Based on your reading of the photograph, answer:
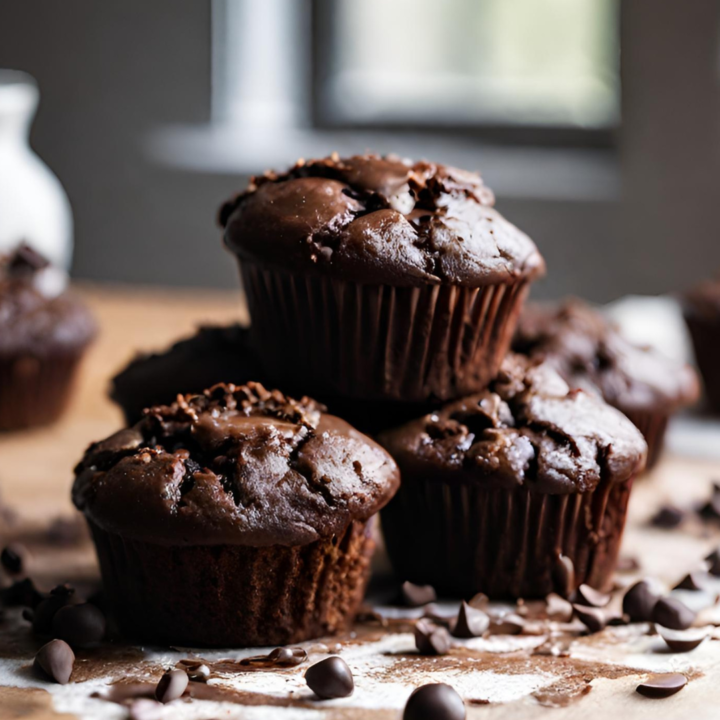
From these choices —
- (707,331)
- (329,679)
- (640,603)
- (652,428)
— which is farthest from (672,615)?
(707,331)

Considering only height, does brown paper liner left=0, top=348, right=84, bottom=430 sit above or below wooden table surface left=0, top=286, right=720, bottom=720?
above

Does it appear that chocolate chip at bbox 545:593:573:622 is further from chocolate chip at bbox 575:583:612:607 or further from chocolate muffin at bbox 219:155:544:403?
chocolate muffin at bbox 219:155:544:403

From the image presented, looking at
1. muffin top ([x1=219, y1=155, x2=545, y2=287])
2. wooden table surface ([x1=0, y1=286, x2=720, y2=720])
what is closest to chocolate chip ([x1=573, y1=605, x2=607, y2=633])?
wooden table surface ([x1=0, y1=286, x2=720, y2=720])

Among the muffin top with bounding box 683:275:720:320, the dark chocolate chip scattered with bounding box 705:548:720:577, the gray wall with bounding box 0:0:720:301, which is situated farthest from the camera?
the gray wall with bounding box 0:0:720:301

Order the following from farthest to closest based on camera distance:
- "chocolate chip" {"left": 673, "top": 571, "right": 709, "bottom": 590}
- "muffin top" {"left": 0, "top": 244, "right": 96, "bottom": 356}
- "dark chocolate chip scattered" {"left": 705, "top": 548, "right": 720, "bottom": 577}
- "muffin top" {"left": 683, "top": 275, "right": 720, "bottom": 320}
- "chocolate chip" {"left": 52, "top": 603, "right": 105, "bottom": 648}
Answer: "muffin top" {"left": 683, "top": 275, "right": 720, "bottom": 320} < "muffin top" {"left": 0, "top": 244, "right": 96, "bottom": 356} < "dark chocolate chip scattered" {"left": 705, "top": 548, "right": 720, "bottom": 577} < "chocolate chip" {"left": 673, "top": 571, "right": 709, "bottom": 590} < "chocolate chip" {"left": 52, "top": 603, "right": 105, "bottom": 648}

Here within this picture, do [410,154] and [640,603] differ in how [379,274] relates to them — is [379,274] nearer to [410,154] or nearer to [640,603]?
[640,603]

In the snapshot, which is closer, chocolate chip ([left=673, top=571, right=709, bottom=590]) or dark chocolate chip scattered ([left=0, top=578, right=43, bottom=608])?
dark chocolate chip scattered ([left=0, top=578, right=43, bottom=608])

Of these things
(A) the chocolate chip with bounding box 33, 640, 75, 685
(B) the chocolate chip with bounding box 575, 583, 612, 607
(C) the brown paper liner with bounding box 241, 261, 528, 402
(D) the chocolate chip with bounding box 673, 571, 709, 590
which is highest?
(C) the brown paper liner with bounding box 241, 261, 528, 402

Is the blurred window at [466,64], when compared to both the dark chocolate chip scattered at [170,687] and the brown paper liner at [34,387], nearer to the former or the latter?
the brown paper liner at [34,387]
